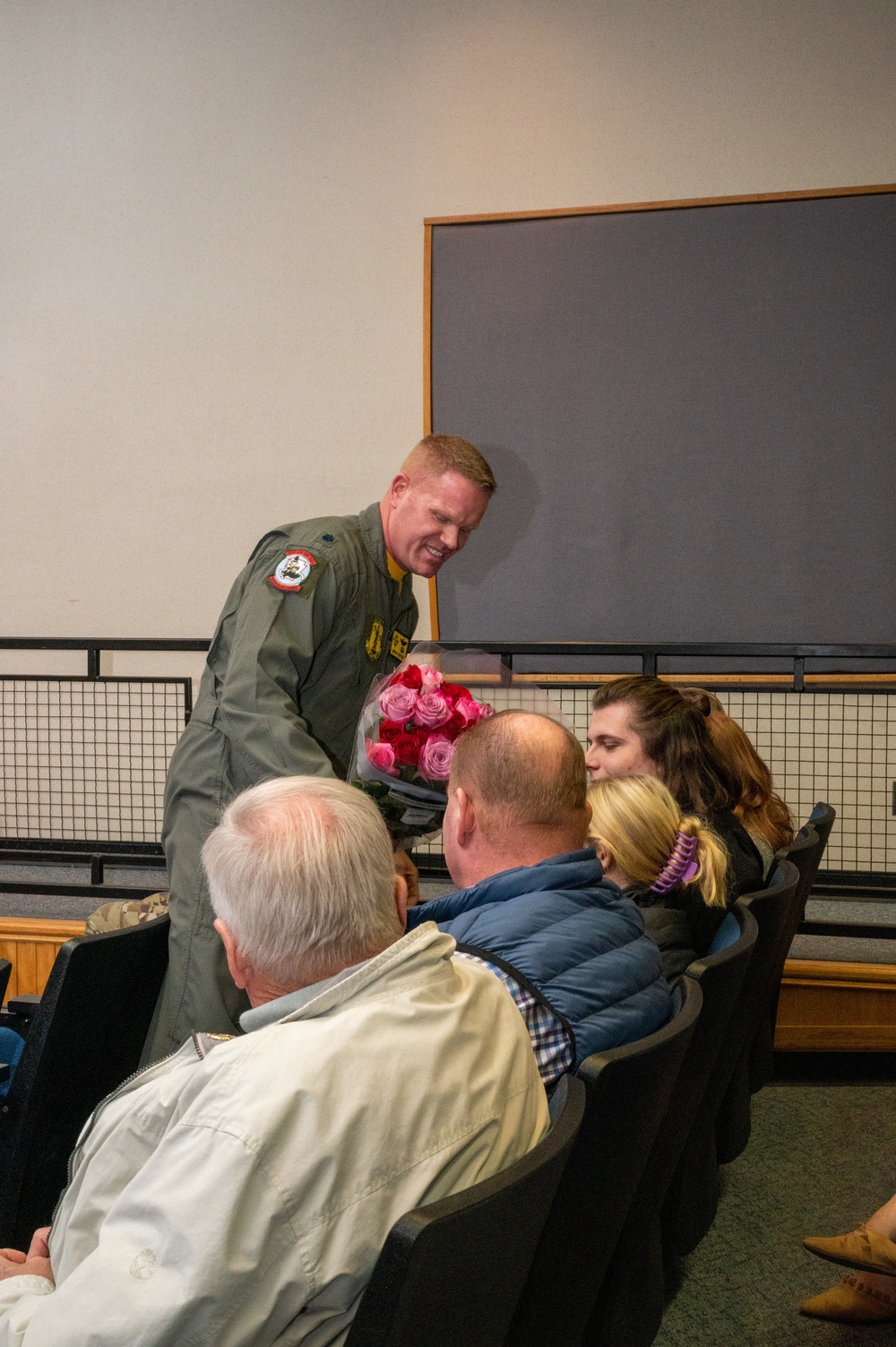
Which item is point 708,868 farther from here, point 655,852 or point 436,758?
point 436,758

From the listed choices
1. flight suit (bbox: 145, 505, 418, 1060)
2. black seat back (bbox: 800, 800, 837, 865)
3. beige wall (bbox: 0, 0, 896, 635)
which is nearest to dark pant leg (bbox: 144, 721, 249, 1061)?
flight suit (bbox: 145, 505, 418, 1060)

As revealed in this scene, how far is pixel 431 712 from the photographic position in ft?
6.18

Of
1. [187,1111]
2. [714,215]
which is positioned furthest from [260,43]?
[187,1111]

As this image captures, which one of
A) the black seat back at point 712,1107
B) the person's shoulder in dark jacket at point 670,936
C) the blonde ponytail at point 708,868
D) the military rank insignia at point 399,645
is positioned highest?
the military rank insignia at point 399,645

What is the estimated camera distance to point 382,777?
1899mm

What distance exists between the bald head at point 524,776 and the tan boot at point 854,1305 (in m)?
1.18

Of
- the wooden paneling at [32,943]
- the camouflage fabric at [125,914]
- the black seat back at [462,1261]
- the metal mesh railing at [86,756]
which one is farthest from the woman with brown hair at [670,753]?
the metal mesh railing at [86,756]

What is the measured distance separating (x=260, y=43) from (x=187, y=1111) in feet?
17.2

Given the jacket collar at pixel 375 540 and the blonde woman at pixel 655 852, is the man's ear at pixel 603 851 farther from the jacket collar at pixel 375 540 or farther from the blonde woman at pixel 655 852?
the jacket collar at pixel 375 540

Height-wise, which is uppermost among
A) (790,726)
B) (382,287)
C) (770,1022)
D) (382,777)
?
(382,287)

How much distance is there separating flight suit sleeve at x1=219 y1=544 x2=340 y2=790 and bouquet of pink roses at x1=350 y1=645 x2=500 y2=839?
4.1 inches

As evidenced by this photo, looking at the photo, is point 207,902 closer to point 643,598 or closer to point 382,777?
point 382,777

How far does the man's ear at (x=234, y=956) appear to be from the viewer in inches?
45.1

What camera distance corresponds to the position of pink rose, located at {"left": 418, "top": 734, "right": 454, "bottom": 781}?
1848 mm
